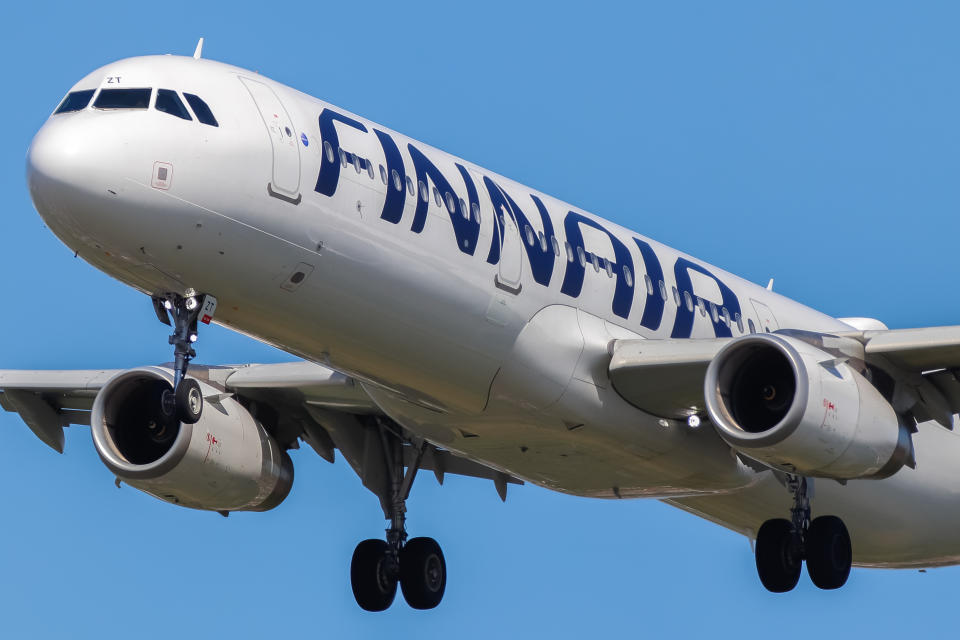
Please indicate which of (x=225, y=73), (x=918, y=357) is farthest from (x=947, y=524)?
(x=225, y=73)

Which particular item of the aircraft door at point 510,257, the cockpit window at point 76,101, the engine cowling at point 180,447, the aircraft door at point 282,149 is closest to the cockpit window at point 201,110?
the aircraft door at point 282,149

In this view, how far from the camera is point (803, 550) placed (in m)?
27.1

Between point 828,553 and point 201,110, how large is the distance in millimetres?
11869

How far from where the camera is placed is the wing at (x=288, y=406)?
91.2ft

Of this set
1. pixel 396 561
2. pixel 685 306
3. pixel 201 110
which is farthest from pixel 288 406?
pixel 201 110

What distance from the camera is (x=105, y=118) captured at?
69.1 ft

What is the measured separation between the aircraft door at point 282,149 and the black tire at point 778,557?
10.1 m

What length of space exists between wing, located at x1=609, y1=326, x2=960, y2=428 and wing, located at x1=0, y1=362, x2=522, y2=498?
443cm

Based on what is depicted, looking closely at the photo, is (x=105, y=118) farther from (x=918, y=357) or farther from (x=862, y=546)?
(x=862, y=546)

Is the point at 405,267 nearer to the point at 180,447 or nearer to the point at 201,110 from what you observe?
the point at 201,110

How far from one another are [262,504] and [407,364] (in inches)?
267

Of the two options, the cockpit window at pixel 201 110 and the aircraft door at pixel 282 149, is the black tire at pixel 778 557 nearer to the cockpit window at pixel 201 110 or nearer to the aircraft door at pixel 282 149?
the aircraft door at pixel 282 149

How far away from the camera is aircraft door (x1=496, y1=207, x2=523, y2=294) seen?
2411 centimetres

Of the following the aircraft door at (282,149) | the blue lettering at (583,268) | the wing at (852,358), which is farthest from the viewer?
the blue lettering at (583,268)
